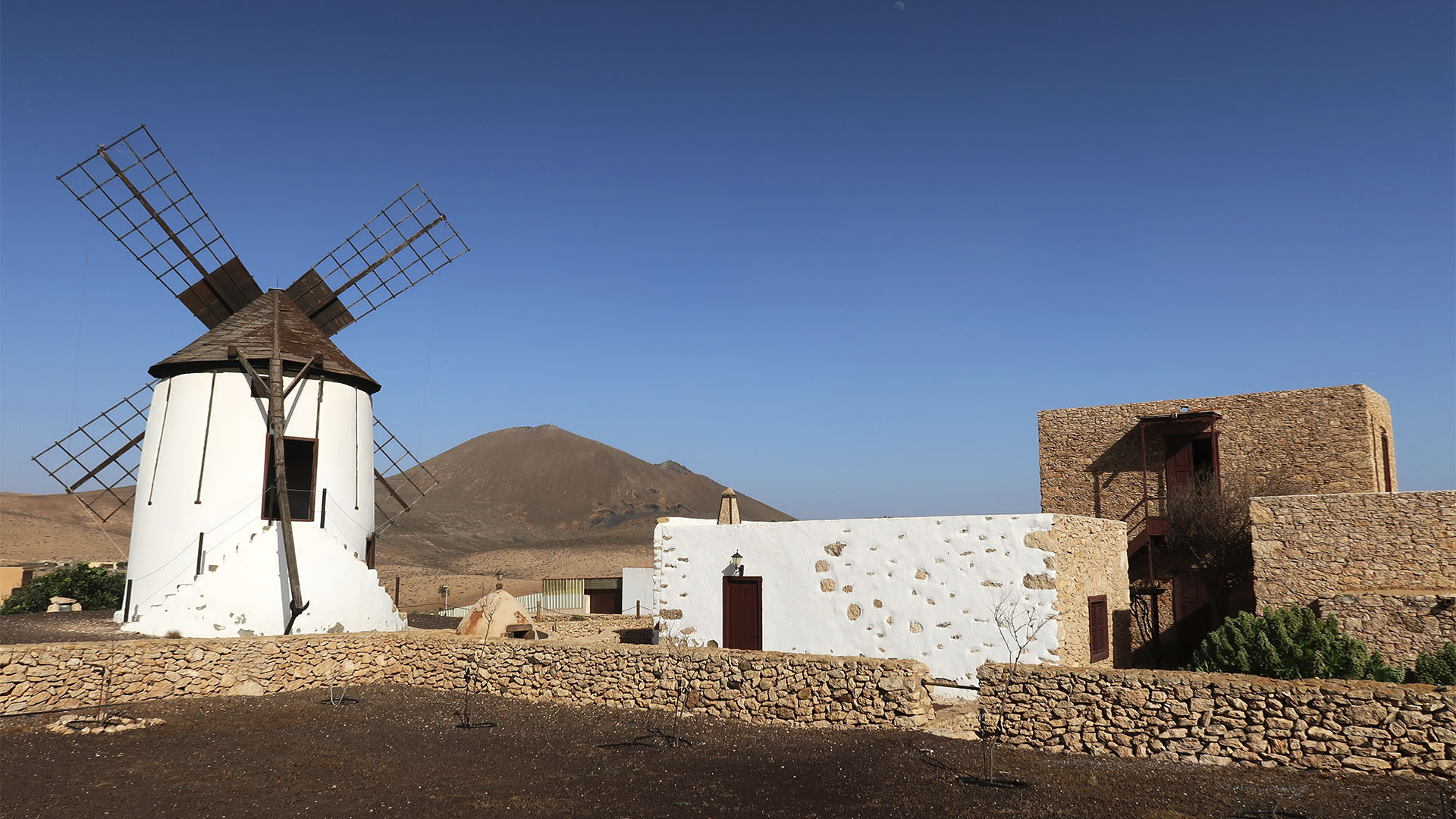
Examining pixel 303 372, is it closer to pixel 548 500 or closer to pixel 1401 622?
pixel 1401 622

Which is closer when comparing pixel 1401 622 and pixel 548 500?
pixel 1401 622

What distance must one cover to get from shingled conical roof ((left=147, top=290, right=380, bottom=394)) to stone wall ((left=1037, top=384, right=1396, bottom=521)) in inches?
655

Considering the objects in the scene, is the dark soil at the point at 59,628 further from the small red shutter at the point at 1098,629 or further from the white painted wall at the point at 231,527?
the small red shutter at the point at 1098,629

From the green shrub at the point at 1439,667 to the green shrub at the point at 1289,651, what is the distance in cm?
25

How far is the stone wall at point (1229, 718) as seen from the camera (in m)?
7.75

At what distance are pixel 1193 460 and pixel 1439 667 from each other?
32.4 feet

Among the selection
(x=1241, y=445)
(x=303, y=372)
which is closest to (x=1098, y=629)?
(x=1241, y=445)

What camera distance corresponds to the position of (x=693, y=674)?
11547 mm

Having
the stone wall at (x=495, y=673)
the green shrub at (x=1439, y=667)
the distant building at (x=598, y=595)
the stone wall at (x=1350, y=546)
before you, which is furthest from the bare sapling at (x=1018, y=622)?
the distant building at (x=598, y=595)

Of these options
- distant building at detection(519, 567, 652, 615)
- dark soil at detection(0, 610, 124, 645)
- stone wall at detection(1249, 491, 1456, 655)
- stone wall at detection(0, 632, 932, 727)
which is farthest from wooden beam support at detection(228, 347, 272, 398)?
stone wall at detection(1249, 491, 1456, 655)

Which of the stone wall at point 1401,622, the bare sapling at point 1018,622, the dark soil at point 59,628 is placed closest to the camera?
the bare sapling at point 1018,622

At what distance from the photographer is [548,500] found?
4060 inches

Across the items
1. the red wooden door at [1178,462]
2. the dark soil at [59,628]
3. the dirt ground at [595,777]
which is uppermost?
the red wooden door at [1178,462]

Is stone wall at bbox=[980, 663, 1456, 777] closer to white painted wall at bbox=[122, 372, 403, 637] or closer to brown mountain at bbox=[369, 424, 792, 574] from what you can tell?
white painted wall at bbox=[122, 372, 403, 637]
